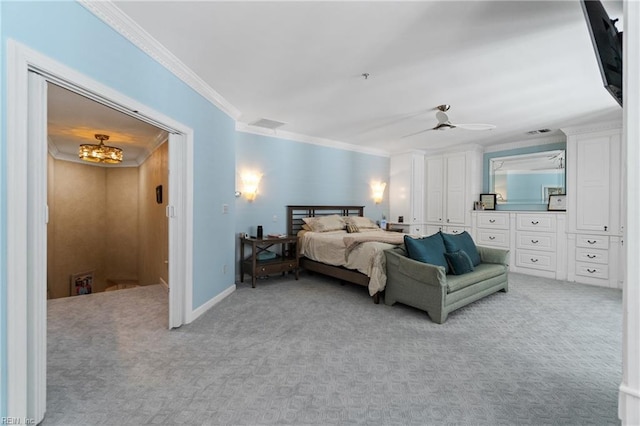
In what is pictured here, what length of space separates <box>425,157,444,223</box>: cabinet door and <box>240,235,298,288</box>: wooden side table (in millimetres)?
3486

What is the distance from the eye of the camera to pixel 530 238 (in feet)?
16.9

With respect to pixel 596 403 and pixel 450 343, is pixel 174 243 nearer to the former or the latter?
pixel 450 343

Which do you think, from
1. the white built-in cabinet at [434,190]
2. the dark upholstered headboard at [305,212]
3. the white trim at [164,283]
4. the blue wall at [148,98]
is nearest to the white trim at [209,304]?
the blue wall at [148,98]

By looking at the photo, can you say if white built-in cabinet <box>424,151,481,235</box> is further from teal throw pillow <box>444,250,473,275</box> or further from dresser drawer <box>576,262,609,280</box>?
teal throw pillow <box>444,250,473,275</box>

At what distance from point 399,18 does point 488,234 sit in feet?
16.1

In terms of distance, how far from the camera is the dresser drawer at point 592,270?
14.5 feet

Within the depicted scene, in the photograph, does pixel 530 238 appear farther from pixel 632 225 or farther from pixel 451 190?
pixel 632 225

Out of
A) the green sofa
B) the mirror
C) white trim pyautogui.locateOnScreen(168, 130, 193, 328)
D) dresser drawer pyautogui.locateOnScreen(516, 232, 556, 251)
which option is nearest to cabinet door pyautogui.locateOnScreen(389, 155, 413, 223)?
the mirror

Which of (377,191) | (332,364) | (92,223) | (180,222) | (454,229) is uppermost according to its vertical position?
(377,191)

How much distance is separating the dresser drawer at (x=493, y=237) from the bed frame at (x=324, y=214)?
2.39 meters

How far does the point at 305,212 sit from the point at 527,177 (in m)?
4.28

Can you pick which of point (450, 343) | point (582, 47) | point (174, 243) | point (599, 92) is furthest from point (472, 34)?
point (174, 243)

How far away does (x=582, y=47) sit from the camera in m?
2.42

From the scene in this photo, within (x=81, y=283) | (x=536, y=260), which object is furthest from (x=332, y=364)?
(x=81, y=283)
